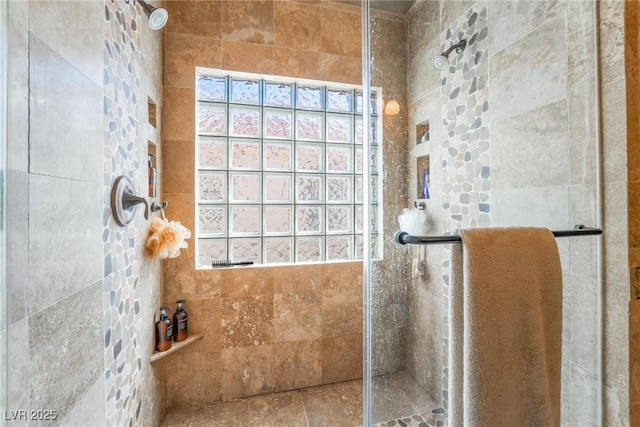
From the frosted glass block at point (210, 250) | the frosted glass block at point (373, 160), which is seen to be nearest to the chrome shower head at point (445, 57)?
the frosted glass block at point (373, 160)

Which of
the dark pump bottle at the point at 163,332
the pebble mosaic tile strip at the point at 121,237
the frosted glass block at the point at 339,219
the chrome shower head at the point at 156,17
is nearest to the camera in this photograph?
the pebble mosaic tile strip at the point at 121,237

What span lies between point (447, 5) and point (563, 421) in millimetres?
1368

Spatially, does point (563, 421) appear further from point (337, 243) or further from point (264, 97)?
point (264, 97)

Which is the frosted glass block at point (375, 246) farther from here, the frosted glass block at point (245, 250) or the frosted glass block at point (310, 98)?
the frosted glass block at point (310, 98)

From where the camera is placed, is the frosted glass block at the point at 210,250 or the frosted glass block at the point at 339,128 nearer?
the frosted glass block at the point at 210,250

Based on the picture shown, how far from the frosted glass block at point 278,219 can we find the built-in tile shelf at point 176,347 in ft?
2.46

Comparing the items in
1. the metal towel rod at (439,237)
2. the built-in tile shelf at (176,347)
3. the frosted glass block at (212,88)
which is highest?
the frosted glass block at (212,88)

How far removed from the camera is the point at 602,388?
0.75 meters

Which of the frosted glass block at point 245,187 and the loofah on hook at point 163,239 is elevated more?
the frosted glass block at point 245,187

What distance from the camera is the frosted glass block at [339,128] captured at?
1865mm

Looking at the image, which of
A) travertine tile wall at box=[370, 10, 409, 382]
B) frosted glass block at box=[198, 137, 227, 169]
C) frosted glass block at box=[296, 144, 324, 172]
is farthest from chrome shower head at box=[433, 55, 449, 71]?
frosted glass block at box=[198, 137, 227, 169]

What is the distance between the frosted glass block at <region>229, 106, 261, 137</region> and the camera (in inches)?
67.9

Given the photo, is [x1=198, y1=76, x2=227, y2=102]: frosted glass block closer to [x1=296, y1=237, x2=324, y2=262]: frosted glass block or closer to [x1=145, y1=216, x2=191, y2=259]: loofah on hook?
[x1=145, y1=216, x2=191, y2=259]: loofah on hook

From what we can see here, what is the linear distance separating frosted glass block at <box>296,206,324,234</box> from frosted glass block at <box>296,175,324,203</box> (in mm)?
59
